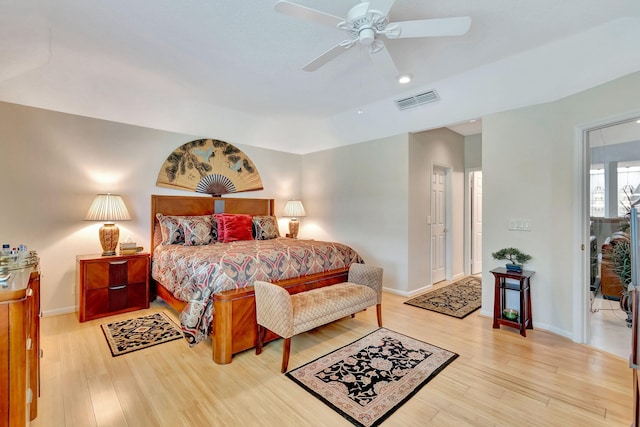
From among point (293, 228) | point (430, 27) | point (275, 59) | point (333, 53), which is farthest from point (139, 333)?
point (430, 27)

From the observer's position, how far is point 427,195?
474 cm

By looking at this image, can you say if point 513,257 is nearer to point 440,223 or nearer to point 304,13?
point 440,223

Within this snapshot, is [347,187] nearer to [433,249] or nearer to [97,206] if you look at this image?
[433,249]

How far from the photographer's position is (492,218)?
11.5 ft

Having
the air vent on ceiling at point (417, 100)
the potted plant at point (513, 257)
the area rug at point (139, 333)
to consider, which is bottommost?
the area rug at point (139, 333)

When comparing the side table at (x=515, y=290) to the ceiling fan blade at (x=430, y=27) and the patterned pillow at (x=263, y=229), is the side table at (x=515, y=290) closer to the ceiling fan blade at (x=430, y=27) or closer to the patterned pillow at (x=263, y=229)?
the ceiling fan blade at (x=430, y=27)

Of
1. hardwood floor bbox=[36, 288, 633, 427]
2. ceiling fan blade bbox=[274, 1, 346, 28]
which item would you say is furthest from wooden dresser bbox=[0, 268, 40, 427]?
ceiling fan blade bbox=[274, 1, 346, 28]

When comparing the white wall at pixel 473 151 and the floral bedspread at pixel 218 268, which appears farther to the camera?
the white wall at pixel 473 151

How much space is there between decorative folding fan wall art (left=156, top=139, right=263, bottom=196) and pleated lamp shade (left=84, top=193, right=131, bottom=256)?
28.2 inches

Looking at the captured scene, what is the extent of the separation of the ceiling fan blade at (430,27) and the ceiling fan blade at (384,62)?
194mm

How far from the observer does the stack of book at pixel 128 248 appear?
3.67 meters

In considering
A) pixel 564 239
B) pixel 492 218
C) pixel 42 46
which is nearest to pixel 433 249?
pixel 492 218

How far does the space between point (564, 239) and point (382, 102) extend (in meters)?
2.70

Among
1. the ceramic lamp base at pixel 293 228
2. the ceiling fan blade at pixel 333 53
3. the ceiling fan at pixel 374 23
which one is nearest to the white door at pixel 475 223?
the ceramic lamp base at pixel 293 228
